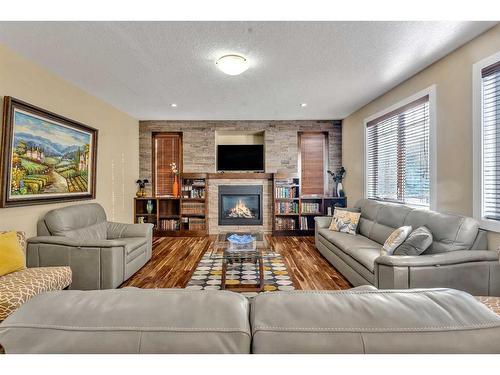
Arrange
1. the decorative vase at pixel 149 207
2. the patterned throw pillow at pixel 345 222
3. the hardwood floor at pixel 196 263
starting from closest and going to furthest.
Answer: the hardwood floor at pixel 196 263 → the patterned throw pillow at pixel 345 222 → the decorative vase at pixel 149 207

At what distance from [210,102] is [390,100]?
2.86m

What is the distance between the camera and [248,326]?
66cm

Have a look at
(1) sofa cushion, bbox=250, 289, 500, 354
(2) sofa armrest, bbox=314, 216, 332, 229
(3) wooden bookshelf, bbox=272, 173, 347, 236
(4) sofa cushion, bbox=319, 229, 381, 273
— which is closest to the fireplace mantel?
(3) wooden bookshelf, bbox=272, 173, 347, 236

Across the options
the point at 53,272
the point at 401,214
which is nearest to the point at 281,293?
the point at 53,272

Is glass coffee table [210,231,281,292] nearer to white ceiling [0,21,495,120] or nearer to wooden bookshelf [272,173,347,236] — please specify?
white ceiling [0,21,495,120]

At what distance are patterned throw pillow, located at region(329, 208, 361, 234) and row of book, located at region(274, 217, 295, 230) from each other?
167cm

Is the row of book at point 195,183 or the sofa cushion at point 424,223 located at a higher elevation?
the row of book at point 195,183

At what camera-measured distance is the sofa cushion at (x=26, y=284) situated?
71.7 inches

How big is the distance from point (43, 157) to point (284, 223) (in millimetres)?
4425

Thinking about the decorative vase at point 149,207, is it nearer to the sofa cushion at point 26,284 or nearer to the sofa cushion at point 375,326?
the sofa cushion at point 26,284

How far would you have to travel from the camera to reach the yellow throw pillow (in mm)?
2250

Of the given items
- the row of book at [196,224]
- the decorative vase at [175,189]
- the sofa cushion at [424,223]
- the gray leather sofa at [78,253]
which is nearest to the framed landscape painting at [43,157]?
the gray leather sofa at [78,253]

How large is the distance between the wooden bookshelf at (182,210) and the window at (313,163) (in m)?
2.26

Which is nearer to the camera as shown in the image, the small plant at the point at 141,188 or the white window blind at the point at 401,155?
the white window blind at the point at 401,155
